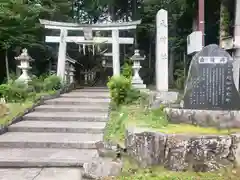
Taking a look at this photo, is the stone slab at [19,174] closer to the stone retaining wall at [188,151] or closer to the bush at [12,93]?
the stone retaining wall at [188,151]

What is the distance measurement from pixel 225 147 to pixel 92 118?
4037 mm

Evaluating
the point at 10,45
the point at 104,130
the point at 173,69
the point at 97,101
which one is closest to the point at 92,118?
the point at 104,130

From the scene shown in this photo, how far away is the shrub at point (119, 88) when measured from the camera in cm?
759

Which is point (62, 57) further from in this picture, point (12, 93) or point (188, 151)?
point (188, 151)

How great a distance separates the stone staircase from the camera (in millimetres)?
4969

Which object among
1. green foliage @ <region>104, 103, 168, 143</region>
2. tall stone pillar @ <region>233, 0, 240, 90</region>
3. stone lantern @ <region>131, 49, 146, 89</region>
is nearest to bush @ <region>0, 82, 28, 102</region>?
green foliage @ <region>104, 103, 168, 143</region>

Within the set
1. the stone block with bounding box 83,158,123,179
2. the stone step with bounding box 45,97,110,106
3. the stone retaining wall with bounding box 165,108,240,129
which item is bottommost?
the stone block with bounding box 83,158,123,179

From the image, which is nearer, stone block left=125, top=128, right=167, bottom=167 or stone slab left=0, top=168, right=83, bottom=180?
stone block left=125, top=128, right=167, bottom=167

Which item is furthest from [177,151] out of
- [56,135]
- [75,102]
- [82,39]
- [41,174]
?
[82,39]

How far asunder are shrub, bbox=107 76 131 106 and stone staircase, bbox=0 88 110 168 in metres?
0.52

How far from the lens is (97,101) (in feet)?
29.7

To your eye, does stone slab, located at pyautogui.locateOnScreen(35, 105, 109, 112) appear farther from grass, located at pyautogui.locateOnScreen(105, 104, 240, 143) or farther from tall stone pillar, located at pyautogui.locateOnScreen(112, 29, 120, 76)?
tall stone pillar, located at pyautogui.locateOnScreen(112, 29, 120, 76)

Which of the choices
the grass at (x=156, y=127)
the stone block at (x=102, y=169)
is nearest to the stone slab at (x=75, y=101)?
the grass at (x=156, y=127)

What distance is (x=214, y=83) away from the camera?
15.5 ft
